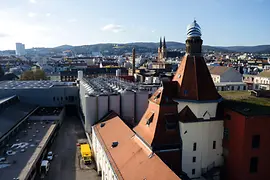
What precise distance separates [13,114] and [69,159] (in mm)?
19227

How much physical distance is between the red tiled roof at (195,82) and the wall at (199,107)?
0.60 meters

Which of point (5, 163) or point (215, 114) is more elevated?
point (215, 114)

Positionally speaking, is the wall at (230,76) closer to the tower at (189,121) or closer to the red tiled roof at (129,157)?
the red tiled roof at (129,157)

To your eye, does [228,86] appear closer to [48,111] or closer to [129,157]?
[48,111]

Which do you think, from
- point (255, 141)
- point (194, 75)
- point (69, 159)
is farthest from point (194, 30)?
point (69, 159)

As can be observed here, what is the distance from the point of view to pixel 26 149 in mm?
43156

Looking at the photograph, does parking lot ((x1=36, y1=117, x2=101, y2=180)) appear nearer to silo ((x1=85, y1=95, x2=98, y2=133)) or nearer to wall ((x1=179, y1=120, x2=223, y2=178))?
silo ((x1=85, y1=95, x2=98, y2=133))

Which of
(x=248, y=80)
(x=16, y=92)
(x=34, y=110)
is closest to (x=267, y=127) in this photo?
(x=34, y=110)

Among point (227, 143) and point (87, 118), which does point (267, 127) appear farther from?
point (87, 118)

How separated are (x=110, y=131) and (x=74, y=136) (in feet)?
72.2

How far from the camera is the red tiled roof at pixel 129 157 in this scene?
77.8ft

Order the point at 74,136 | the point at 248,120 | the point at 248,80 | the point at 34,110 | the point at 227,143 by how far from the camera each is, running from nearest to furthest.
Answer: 1. the point at 248,120
2. the point at 227,143
3. the point at 74,136
4. the point at 34,110
5. the point at 248,80

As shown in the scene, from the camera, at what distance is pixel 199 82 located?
3055 cm

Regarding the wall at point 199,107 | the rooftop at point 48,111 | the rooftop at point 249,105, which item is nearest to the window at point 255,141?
the rooftop at point 249,105
